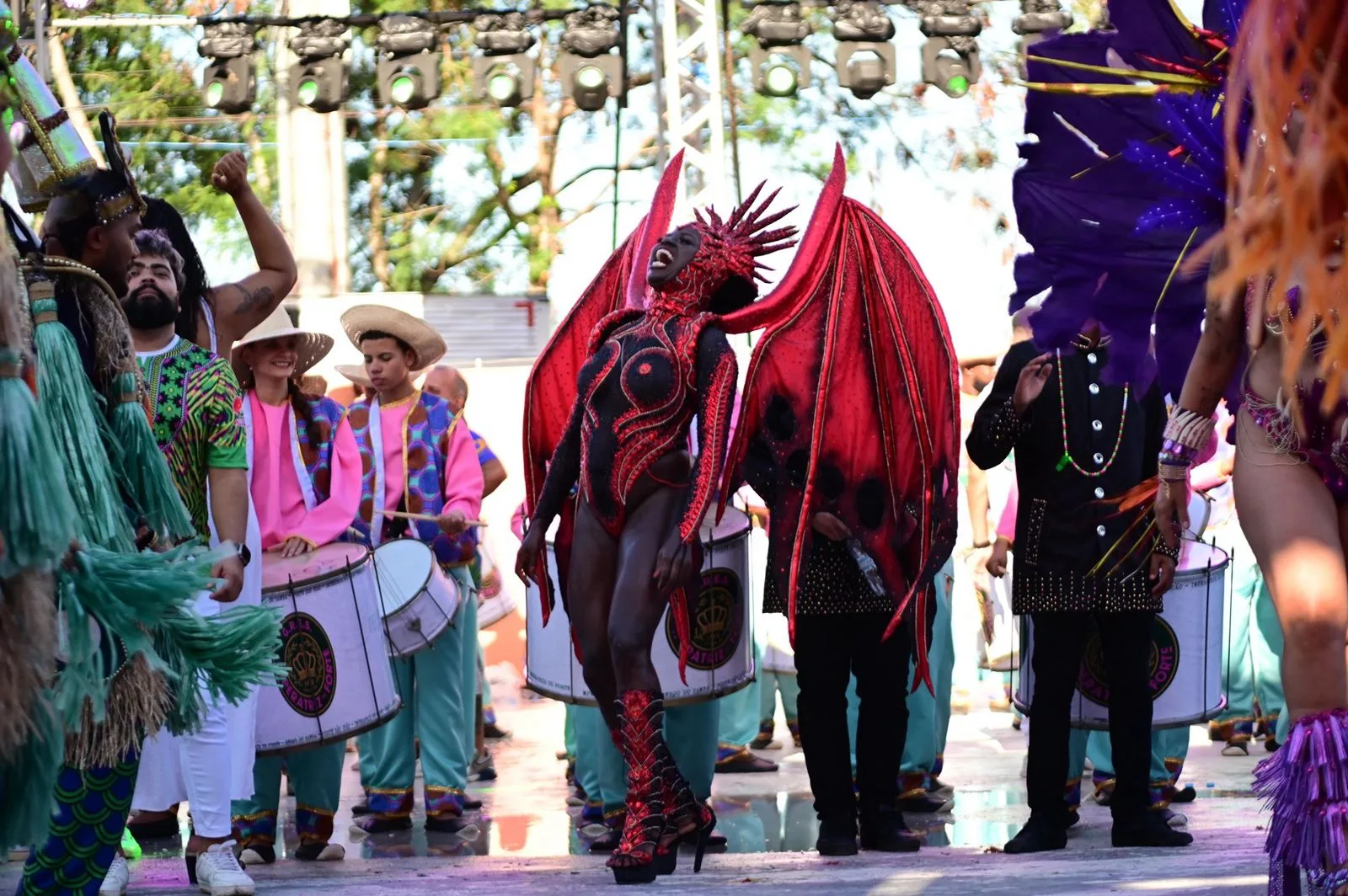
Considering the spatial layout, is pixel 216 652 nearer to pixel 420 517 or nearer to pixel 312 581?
pixel 312 581

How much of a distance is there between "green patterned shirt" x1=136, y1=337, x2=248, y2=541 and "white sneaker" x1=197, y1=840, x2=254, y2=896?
1094mm

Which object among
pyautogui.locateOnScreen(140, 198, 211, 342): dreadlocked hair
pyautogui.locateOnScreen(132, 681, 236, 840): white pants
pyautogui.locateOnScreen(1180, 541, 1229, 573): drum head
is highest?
pyautogui.locateOnScreen(140, 198, 211, 342): dreadlocked hair

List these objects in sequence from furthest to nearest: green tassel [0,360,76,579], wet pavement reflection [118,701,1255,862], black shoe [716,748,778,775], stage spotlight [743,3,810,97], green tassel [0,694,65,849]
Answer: stage spotlight [743,3,810,97] → black shoe [716,748,778,775] → wet pavement reflection [118,701,1255,862] → green tassel [0,694,65,849] → green tassel [0,360,76,579]

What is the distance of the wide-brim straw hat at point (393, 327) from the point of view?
30.8 feet

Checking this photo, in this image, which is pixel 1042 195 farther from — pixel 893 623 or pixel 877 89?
pixel 877 89

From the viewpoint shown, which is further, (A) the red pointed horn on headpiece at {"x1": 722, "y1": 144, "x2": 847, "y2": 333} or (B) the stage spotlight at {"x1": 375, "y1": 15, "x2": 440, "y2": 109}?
(B) the stage spotlight at {"x1": 375, "y1": 15, "x2": 440, "y2": 109}

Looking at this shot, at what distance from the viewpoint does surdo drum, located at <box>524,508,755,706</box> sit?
24.4 feet

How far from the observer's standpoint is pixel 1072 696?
7.45 meters

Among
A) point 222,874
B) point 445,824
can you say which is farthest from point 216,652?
point 445,824

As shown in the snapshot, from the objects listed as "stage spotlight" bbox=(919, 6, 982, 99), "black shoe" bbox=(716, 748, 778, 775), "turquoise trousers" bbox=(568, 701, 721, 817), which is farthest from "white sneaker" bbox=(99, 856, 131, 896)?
"stage spotlight" bbox=(919, 6, 982, 99)

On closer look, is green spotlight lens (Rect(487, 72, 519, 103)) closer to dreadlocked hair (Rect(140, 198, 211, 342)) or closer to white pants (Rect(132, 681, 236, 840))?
dreadlocked hair (Rect(140, 198, 211, 342))

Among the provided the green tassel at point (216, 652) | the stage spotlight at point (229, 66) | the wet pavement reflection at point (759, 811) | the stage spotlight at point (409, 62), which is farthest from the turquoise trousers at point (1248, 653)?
the stage spotlight at point (229, 66)

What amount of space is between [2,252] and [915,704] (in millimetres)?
5594

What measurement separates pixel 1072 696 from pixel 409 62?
12708 mm
